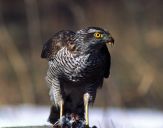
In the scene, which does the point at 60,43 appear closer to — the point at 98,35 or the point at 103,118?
the point at 98,35

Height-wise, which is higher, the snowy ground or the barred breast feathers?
the barred breast feathers

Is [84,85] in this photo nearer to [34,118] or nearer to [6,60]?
[34,118]

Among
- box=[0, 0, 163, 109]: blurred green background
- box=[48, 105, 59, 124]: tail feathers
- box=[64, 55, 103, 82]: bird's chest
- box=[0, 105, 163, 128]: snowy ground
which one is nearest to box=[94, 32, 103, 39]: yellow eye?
box=[64, 55, 103, 82]: bird's chest

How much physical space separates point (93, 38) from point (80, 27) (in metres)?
7.05

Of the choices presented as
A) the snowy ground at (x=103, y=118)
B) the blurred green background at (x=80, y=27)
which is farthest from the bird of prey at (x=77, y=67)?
the blurred green background at (x=80, y=27)

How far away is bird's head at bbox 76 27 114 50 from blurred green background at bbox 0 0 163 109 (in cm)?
305

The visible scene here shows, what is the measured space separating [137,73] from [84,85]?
495 centimetres

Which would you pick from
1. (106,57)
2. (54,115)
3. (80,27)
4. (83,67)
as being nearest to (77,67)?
(83,67)

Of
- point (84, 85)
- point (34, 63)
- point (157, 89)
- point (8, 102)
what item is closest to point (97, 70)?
point (84, 85)

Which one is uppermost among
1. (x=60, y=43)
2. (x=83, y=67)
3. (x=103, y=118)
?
(x=60, y=43)

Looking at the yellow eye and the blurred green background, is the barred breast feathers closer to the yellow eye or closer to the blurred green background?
the yellow eye

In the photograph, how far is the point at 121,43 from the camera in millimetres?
13305

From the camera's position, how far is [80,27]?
13320 mm

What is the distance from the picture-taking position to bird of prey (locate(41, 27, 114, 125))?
20.9 feet
